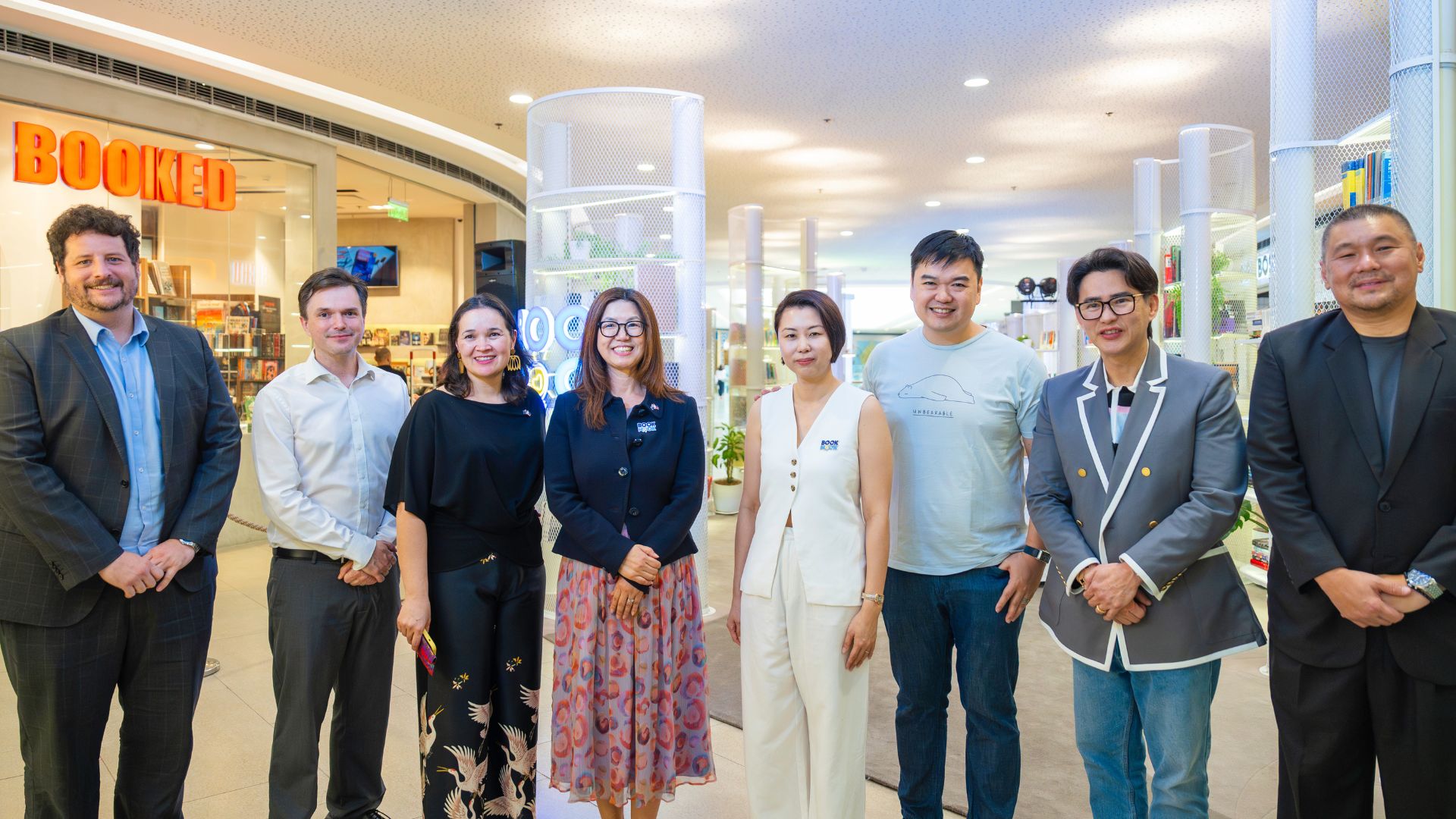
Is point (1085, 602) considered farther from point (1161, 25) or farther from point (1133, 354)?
point (1161, 25)

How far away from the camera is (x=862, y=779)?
2191mm

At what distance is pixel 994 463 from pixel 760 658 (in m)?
0.80

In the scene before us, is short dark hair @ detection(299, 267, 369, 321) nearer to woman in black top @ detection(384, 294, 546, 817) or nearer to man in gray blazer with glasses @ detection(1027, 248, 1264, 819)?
woman in black top @ detection(384, 294, 546, 817)

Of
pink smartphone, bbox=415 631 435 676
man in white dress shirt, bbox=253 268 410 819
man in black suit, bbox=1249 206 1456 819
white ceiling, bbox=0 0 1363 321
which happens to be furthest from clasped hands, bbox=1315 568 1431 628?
white ceiling, bbox=0 0 1363 321

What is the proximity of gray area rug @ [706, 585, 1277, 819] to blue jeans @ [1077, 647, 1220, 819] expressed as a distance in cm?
84

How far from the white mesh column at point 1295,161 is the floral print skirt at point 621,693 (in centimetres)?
286

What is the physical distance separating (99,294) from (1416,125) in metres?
3.87

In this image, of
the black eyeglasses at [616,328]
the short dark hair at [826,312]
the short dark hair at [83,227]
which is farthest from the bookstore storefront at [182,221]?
the short dark hair at [826,312]

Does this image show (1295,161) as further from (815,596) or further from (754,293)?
(754,293)

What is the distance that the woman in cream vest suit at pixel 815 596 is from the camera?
2135mm

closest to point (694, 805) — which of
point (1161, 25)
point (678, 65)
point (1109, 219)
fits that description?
point (678, 65)

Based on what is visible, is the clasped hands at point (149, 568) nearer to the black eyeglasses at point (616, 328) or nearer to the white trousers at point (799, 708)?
the black eyeglasses at point (616, 328)

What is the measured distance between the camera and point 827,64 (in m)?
6.54

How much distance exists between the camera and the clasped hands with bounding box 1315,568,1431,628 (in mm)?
1706
